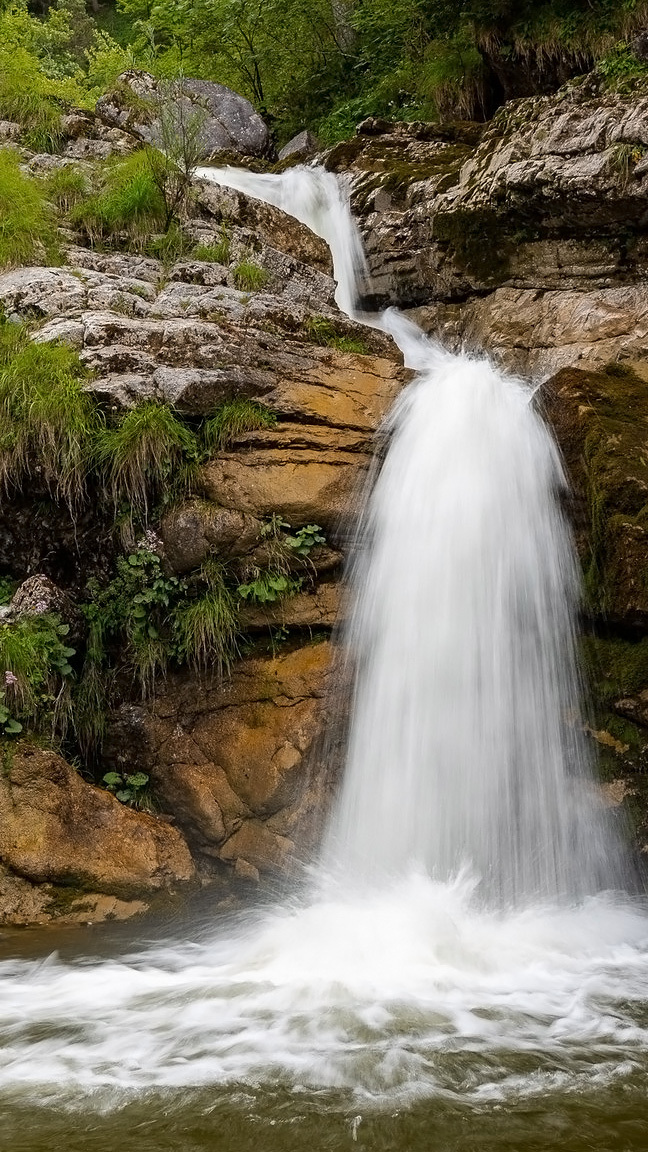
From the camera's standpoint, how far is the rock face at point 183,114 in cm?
866

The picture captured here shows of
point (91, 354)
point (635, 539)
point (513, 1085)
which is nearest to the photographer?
point (513, 1085)

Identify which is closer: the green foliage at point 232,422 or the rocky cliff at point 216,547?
the rocky cliff at point 216,547

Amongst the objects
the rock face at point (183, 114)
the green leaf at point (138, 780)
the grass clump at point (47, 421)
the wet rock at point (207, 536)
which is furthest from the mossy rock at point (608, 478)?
the rock face at point (183, 114)

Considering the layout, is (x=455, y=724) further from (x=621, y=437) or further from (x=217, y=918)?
(x=621, y=437)

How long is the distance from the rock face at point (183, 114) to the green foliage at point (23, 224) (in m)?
1.54

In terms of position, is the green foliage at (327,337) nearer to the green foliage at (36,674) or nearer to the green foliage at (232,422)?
the green foliage at (232,422)

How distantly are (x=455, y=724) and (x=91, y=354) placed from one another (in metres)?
3.75

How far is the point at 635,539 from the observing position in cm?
516

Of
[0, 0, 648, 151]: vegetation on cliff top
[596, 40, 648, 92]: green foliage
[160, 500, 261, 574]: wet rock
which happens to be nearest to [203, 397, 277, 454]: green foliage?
[160, 500, 261, 574]: wet rock

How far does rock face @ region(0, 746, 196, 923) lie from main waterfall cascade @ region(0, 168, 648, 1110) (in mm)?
556

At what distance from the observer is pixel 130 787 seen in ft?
18.2

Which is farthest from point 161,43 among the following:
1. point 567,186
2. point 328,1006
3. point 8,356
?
point 328,1006

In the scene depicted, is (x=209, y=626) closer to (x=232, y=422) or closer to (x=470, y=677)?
(x=232, y=422)

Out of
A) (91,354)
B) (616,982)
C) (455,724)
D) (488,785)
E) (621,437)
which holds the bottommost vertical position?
(616,982)
